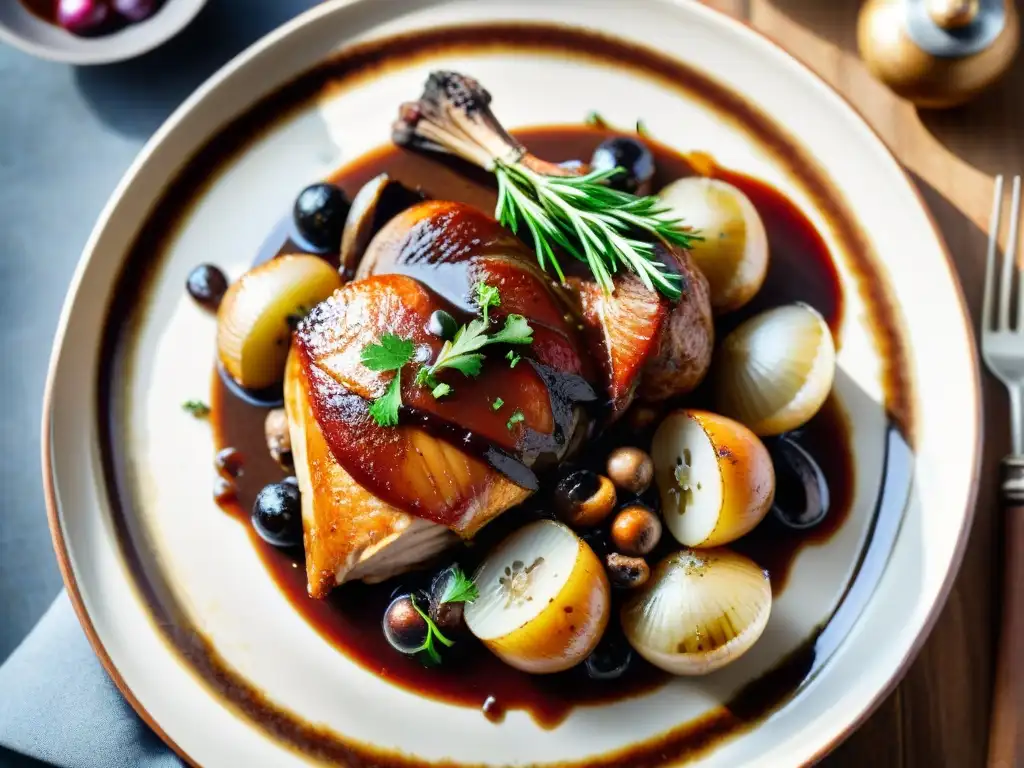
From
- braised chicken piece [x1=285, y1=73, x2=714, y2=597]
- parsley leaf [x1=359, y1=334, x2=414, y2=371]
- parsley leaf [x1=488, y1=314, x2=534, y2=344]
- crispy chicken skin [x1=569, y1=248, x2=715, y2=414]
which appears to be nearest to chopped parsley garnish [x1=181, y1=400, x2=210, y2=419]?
braised chicken piece [x1=285, y1=73, x2=714, y2=597]

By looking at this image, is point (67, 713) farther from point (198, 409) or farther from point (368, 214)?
point (368, 214)

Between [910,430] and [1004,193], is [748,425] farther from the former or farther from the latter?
[1004,193]

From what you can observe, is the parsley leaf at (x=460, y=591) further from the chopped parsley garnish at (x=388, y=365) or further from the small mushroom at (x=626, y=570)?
the chopped parsley garnish at (x=388, y=365)

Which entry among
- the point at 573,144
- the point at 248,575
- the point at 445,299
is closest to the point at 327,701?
the point at 248,575

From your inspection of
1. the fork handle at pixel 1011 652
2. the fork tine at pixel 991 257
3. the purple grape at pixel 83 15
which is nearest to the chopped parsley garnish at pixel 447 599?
the fork handle at pixel 1011 652

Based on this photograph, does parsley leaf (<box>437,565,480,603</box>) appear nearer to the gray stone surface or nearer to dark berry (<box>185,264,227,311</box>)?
dark berry (<box>185,264,227,311</box>)

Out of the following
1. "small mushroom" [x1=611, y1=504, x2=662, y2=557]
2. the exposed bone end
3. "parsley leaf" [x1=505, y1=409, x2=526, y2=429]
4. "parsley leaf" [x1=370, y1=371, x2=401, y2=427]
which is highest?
the exposed bone end
